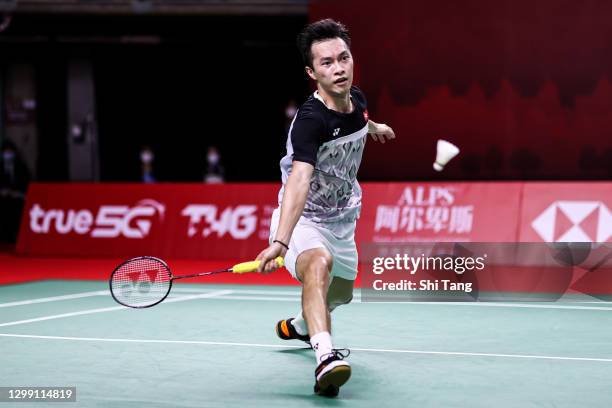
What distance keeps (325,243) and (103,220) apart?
908 centimetres

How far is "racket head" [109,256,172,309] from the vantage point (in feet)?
18.6

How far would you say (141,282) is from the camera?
19.1 ft

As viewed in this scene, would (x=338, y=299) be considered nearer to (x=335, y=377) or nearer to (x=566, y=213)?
(x=335, y=377)

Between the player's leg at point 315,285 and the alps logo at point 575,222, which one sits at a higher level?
the player's leg at point 315,285

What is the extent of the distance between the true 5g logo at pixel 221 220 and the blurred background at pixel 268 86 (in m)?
4.38

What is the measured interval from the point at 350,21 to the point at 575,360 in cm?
1201

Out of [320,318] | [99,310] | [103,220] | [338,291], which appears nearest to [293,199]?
[320,318]

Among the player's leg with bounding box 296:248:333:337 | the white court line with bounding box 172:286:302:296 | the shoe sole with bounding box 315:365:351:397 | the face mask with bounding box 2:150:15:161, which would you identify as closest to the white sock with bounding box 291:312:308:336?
the player's leg with bounding box 296:248:333:337

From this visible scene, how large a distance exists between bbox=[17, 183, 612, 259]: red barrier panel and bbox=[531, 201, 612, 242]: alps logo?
0.01m

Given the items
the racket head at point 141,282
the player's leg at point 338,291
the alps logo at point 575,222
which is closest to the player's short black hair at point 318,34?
the player's leg at point 338,291

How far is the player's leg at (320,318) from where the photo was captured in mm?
4422

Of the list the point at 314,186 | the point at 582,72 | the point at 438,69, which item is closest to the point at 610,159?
the point at 582,72

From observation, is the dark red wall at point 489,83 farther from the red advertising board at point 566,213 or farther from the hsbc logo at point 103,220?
the hsbc logo at point 103,220

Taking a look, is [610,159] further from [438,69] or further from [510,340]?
[510,340]
